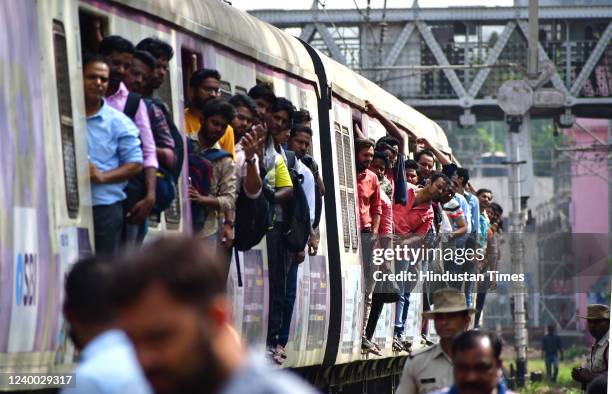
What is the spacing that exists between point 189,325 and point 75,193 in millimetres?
4701

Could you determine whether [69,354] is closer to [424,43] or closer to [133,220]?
[133,220]

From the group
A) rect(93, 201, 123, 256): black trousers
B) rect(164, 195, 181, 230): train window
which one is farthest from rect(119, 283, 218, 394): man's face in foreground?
rect(164, 195, 181, 230): train window

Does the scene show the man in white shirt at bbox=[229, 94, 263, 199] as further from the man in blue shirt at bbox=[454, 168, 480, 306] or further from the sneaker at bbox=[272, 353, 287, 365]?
the man in blue shirt at bbox=[454, 168, 480, 306]

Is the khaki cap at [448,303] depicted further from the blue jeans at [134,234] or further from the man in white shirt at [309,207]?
the man in white shirt at [309,207]

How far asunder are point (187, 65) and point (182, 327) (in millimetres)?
7000

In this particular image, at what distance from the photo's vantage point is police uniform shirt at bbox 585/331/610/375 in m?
11.3

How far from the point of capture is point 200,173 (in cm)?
986

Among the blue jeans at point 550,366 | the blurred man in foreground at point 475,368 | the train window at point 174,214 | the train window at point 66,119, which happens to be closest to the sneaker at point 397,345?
the train window at point 174,214

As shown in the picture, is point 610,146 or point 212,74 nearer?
point 212,74

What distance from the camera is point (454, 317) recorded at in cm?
836

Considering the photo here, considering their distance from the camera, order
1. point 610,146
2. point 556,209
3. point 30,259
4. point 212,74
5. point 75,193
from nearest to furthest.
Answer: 1. point 30,259
2. point 75,193
3. point 212,74
4. point 610,146
5. point 556,209

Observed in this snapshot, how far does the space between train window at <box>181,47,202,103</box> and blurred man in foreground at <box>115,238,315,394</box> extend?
6.79 metres

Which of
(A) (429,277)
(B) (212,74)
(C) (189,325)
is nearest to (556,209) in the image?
(A) (429,277)

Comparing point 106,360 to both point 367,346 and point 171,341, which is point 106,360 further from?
point 367,346
